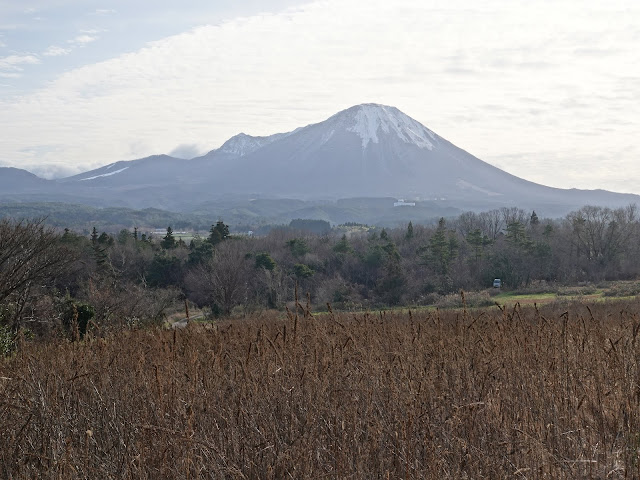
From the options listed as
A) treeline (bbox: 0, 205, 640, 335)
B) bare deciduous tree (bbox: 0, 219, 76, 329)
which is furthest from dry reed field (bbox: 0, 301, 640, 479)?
treeline (bbox: 0, 205, 640, 335)

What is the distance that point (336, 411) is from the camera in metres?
5.05

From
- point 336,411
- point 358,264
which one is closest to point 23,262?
point 336,411

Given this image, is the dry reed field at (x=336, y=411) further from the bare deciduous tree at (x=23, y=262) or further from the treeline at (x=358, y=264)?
the treeline at (x=358, y=264)

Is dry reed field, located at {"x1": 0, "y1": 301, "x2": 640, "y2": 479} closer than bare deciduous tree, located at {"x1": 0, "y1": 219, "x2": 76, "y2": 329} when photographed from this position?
Yes

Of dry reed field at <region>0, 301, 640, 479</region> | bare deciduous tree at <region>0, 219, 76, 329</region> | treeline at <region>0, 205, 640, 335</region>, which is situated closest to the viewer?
dry reed field at <region>0, 301, 640, 479</region>

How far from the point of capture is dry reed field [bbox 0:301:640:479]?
4270mm

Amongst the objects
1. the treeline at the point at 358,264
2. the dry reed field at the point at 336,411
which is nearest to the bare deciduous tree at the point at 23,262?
the dry reed field at the point at 336,411

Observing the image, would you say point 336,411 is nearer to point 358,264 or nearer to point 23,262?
point 23,262

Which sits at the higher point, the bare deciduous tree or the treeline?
the bare deciduous tree

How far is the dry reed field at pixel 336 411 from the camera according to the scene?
14.0ft

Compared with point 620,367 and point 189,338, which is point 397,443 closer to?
point 620,367

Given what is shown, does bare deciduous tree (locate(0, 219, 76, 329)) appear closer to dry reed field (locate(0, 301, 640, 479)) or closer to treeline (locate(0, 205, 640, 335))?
dry reed field (locate(0, 301, 640, 479))

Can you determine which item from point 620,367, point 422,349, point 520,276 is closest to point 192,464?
point 422,349

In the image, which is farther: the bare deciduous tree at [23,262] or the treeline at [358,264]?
the treeline at [358,264]
